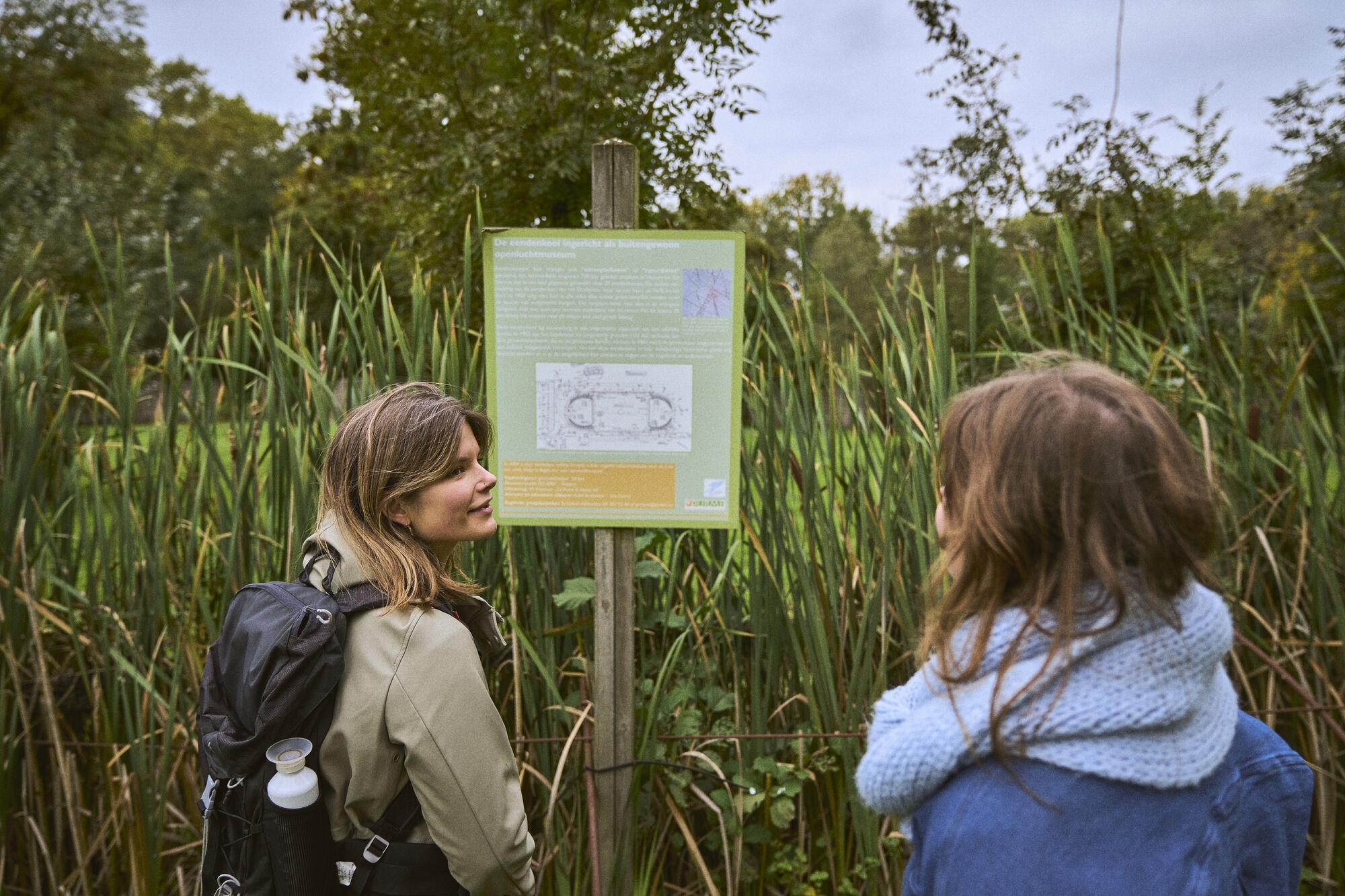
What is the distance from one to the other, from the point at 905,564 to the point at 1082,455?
4.00ft

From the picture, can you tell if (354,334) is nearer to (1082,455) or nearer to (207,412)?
(207,412)

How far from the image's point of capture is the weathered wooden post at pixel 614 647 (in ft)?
5.74

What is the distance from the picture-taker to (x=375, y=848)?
50.6 inches

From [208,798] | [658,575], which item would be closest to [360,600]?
[208,798]

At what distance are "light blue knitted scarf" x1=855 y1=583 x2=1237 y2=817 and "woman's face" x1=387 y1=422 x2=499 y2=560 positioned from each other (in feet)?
Result: 2.71

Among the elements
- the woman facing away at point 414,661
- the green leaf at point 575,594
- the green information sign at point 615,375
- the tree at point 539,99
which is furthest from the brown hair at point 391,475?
the tree at point 539,99

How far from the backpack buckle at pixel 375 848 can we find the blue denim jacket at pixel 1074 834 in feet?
2.51

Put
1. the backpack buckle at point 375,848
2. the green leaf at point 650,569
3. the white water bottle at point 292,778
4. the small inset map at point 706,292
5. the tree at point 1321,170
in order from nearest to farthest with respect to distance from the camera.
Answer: the white water bottle at point 292,778 → the backpack buckle at point 375,848 → the small inset map at point 706,292 → the green leaf at point 650,569 → the tree at point 1321,170

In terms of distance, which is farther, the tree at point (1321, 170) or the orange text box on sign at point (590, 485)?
the tree at point (1321, 170)

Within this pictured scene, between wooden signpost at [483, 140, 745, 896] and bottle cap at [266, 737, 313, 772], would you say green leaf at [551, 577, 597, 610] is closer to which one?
wooden signpost at [483, 140, 745, 896]

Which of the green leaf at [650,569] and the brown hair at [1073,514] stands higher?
the brown hair at [1073,514]

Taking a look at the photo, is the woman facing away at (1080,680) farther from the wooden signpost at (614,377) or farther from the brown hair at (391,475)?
the wooden signpost at (614,377)

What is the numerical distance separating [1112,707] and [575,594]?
1.25m

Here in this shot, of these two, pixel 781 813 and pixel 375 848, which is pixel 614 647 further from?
pixel 375 848
